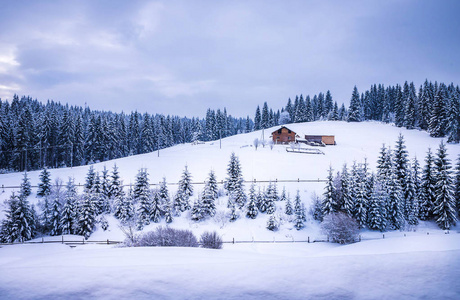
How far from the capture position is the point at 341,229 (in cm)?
2716

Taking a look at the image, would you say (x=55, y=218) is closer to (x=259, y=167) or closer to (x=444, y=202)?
(x=259, y=167)

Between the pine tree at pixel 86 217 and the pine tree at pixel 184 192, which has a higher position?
the pine tree at pixel 184 192

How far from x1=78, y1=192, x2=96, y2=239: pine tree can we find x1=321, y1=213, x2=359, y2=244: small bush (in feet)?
95.0

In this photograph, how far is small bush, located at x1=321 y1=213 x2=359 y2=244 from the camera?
2694cm

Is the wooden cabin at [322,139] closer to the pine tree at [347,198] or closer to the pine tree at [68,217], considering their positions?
the pine tree at [347,198]

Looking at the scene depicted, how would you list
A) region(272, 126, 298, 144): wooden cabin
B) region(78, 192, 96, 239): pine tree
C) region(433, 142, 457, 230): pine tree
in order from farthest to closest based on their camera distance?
region(272, 126, 298, 144): wooden cabin, region(433, 142, 457, 230): pine tree, region(78, 192, 96, 239): pine tree

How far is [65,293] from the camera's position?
4613 millimetres

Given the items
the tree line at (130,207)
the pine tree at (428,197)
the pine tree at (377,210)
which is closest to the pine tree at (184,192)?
the tree line at (130,207)

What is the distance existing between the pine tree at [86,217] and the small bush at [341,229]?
95.0ft

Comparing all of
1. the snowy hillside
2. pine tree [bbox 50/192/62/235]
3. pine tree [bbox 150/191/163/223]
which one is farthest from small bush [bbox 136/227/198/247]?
pine tree [bbox 50/192/62/235]

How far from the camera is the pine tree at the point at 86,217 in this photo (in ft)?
101

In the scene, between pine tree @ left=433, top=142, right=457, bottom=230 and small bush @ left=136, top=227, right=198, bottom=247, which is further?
pine tree @ left=433, top=142, right=457, bottom=230

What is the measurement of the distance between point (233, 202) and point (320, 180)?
1755 centimetres

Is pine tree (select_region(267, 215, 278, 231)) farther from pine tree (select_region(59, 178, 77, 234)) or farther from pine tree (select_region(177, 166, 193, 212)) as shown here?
pine tree (select_region(59, 178, 77, 234))
